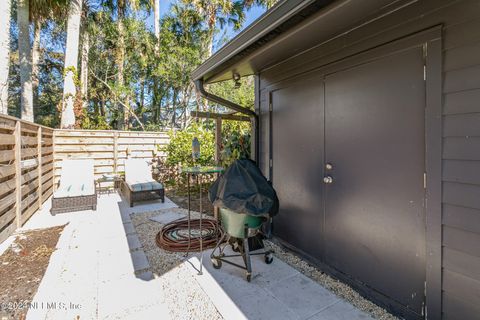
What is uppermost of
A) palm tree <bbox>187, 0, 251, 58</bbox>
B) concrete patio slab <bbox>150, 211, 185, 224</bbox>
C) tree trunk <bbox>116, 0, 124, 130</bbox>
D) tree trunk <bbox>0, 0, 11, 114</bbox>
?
palm tree <bbox>187, 0, 251, 58</bbox>

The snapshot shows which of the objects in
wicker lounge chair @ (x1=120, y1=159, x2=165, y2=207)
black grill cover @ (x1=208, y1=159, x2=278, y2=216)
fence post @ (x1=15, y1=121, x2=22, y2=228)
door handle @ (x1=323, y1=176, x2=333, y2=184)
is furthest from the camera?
wicker lounge chair @ (x1=120, y1=159, x2=165, y2=207)

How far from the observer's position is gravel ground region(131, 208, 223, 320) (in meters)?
1.98

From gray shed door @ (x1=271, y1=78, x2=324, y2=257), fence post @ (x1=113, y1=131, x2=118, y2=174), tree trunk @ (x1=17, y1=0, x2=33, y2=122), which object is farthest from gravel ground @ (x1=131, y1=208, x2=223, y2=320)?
tree trunk @ (x1=17, y1=0, x2=33, y2=122)

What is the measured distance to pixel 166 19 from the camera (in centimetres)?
1127

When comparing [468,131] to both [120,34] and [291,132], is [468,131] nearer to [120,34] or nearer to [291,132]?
[291,132]

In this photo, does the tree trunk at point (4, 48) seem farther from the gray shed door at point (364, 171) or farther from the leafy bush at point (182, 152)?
the gray shed door at point (364, 171)

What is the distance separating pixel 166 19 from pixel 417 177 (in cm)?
1259

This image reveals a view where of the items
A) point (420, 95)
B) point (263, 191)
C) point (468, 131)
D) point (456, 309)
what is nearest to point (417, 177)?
point (468, 131)

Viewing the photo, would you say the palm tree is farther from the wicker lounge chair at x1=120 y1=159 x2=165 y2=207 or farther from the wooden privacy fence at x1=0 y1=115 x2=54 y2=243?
the wooden privacy fence at x1=0 y1=115 x2=54 y2=243

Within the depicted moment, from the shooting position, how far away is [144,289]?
7.45ft

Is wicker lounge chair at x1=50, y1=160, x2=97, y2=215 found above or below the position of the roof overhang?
below

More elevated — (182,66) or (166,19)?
(166,19)

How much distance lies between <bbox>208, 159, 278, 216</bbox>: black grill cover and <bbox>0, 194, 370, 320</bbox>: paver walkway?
716mm

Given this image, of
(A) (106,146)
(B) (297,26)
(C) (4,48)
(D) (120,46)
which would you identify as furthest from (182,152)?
(D) (120,46)
